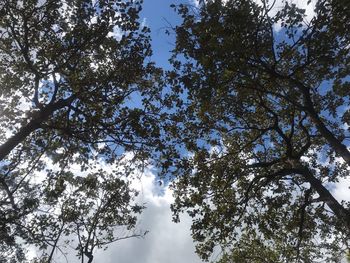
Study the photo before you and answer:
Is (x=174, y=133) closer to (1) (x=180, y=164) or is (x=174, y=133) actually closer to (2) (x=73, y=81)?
(1) (x=180, y=164)

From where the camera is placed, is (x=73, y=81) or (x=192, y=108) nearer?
(x=73, y=81)

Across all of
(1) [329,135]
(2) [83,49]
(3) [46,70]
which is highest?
(2) [83,49]

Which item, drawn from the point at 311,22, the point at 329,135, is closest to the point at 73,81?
the point at 311,22

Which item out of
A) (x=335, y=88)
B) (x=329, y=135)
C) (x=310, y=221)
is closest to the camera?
(x=329, y=135)

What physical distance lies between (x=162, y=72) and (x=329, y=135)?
6655 millimetres

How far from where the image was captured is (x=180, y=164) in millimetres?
13641

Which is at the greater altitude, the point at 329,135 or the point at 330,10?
the point at 330,10

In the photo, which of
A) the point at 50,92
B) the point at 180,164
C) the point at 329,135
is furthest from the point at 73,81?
the point at 329,135

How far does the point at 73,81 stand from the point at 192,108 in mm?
4762

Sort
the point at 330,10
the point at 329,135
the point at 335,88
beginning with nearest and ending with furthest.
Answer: the point at 330,10 < the point at 329,135 < the point at 335,88

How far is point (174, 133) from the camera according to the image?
538 inches

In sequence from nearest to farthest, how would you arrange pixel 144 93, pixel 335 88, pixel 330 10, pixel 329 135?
pixel 330 10, pixel 329 135, pixel 335 88, pixel 144 93

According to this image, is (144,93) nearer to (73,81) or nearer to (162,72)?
(162,72)

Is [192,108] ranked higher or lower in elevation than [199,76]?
higher
